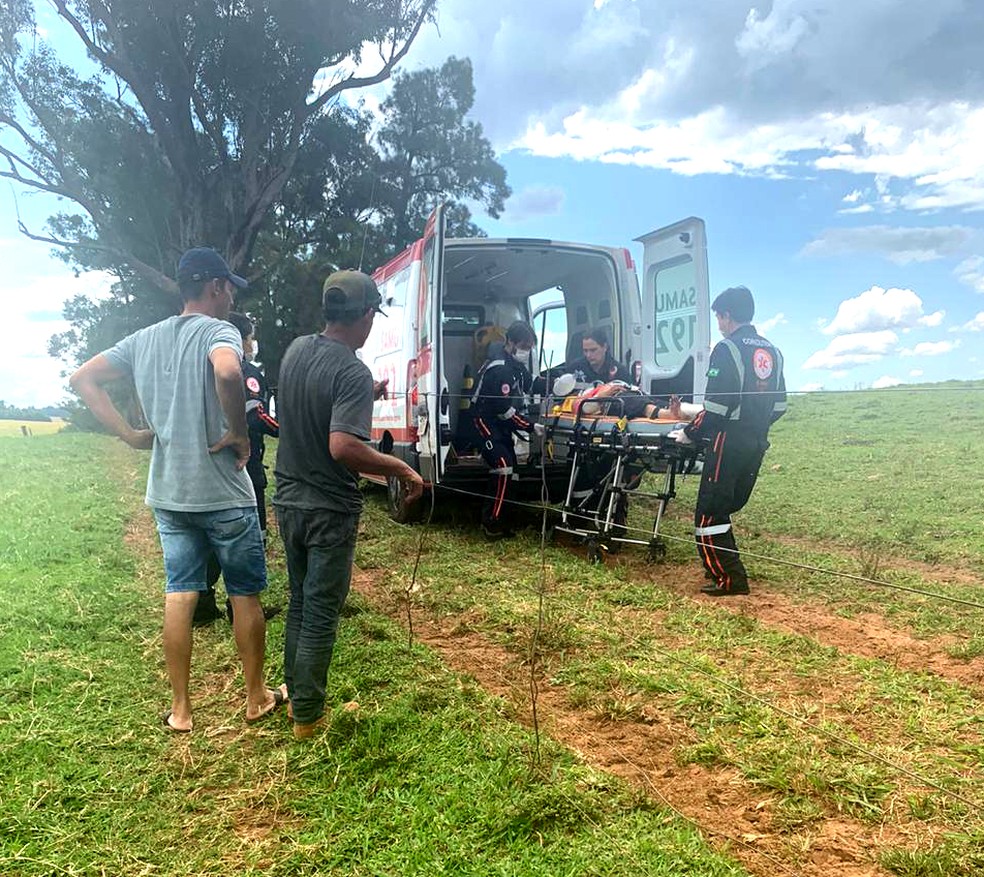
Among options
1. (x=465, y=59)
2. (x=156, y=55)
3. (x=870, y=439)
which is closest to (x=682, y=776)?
(x=870, y=439)

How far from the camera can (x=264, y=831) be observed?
2270 millimetres

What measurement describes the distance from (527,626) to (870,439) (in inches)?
391

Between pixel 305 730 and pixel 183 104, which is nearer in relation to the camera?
pixel 305 730

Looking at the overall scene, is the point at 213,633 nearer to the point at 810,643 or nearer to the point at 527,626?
the point at 527,626

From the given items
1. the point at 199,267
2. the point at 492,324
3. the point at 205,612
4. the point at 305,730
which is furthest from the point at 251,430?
the point at 492,324

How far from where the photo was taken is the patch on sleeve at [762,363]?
468 centimetres

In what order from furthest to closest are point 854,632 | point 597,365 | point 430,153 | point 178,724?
point 430,153 → point 597,365 → point 854,632 → point 178,724

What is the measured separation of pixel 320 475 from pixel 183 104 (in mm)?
17002

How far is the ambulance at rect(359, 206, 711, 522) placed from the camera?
601cm

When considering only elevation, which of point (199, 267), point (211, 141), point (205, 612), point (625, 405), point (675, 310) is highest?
point (211, 141)

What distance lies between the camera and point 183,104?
54.2 ft

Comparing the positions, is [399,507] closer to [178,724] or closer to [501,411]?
[501,411]

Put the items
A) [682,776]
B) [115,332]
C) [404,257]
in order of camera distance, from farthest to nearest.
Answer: [115,332], [404,257], [682,776]

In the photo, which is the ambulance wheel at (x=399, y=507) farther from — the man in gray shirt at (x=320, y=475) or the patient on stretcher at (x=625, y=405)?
the man in gray shirt at (x=320, y=475)
